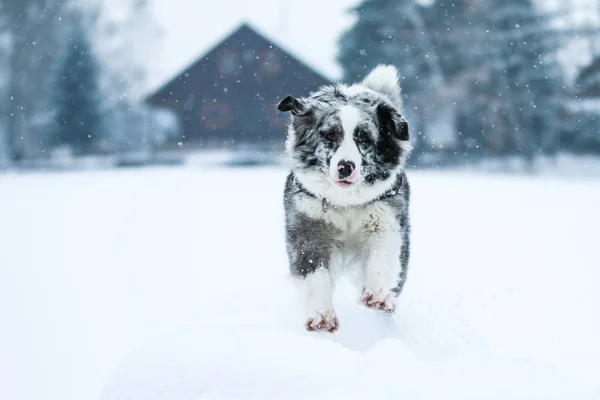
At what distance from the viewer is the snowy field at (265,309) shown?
2771mm

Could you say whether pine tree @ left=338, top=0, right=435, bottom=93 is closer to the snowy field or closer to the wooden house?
the wooden house

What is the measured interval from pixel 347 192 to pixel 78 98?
30955 mm

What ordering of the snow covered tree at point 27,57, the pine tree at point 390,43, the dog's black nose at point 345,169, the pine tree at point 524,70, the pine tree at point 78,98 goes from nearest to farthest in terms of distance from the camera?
the dog's black nose at point 345,169 → the pine tree at point 524,70 → the pine tree at point 390,43 → the pine tree at point 78,98 → the snow covered tree at point 27,57

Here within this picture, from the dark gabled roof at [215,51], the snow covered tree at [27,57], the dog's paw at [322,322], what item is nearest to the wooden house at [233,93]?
the dark gabled roof at [215,51]

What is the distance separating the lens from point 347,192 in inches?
157

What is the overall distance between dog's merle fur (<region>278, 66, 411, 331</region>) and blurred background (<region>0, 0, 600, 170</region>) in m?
22.9

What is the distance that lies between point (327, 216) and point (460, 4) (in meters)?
26.8

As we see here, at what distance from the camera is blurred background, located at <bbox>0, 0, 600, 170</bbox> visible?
2605 centimetres

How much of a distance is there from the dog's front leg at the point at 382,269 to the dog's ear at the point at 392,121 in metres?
0.66

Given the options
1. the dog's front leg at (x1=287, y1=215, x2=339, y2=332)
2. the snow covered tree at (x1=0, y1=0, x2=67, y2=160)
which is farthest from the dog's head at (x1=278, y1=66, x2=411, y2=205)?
the snow covered tree at (x1=0, y1=0, x2=67, y2=160)

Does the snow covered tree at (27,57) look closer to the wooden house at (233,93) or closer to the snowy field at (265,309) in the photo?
the wooden house at (233,93)

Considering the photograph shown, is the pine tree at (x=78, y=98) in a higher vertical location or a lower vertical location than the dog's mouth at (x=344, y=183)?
higher

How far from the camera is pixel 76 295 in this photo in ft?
21.4

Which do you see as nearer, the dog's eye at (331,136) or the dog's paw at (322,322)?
the dog's paw at (322,322)
